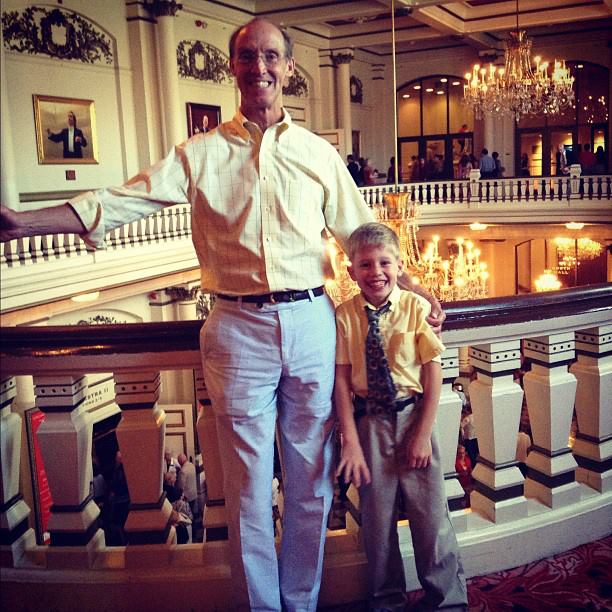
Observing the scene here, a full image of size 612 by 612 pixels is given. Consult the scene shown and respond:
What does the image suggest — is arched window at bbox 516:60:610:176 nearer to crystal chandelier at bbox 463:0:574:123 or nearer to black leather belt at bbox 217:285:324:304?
crystal chandelier at bbox 463:0:574:123

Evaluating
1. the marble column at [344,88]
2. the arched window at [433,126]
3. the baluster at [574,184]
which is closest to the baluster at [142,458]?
the baluster at [574,184]

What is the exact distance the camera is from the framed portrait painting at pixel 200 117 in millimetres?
13492

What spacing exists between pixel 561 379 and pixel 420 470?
63cm

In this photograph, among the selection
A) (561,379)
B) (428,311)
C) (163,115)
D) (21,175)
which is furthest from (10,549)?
(163,115)

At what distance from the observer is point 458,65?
19.3 metres

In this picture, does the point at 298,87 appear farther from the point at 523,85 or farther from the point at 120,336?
the point at 120,336

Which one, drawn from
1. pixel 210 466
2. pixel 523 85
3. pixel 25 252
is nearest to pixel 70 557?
pixel 210 466

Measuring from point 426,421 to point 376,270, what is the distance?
439mm

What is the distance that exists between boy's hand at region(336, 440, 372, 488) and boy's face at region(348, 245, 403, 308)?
0.42 m

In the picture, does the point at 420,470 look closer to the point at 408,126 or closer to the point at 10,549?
the point at 10,549

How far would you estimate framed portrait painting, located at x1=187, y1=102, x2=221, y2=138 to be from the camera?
1349 cm

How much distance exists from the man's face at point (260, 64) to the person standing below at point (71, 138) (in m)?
10.0

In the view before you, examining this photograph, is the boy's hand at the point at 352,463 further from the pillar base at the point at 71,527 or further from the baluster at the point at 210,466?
the pillar base at the point at 71,527

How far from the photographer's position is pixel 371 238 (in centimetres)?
194
